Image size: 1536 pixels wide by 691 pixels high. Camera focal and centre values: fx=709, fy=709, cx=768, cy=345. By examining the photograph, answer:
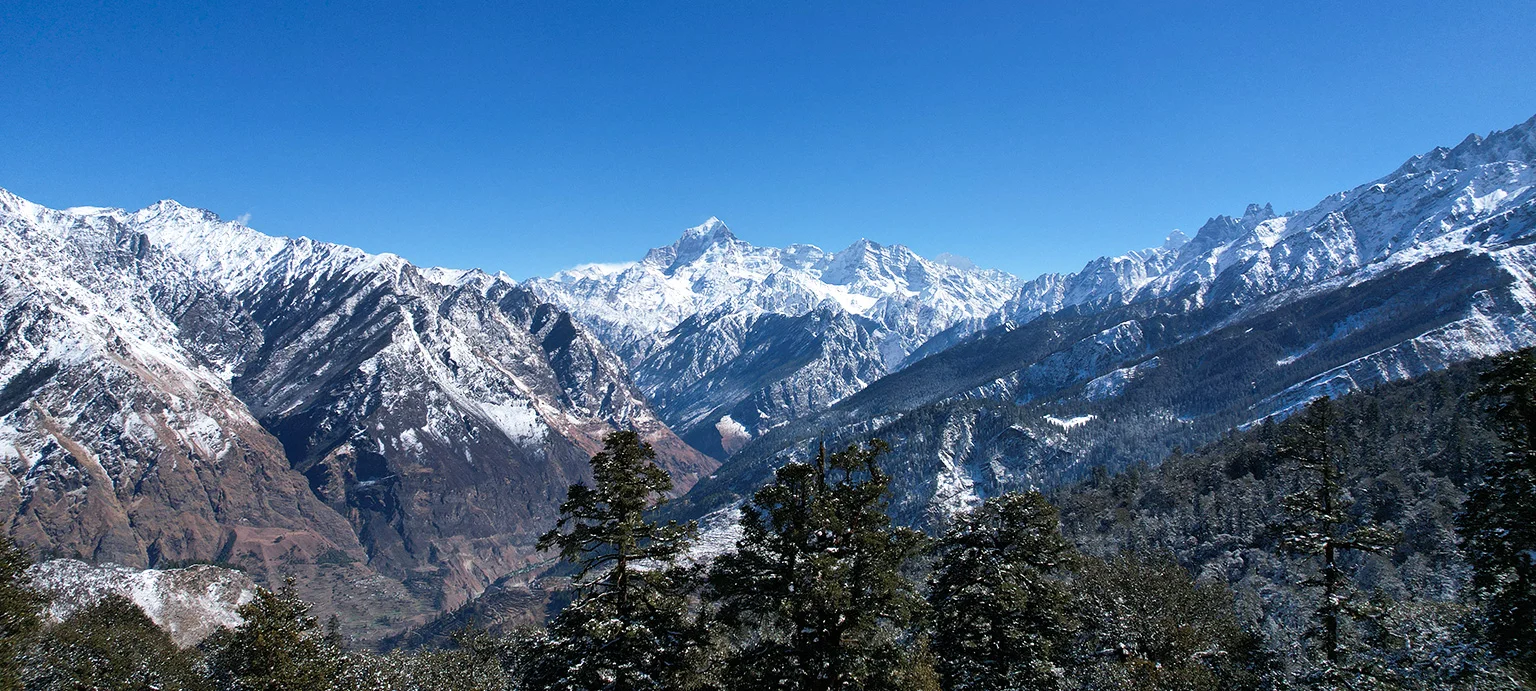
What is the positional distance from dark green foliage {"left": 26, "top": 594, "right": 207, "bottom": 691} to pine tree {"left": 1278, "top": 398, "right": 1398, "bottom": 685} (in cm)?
8661

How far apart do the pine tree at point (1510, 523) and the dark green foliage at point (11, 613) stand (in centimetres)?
7392

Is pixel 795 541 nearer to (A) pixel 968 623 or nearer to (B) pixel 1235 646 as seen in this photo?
(A) pixel 968 623

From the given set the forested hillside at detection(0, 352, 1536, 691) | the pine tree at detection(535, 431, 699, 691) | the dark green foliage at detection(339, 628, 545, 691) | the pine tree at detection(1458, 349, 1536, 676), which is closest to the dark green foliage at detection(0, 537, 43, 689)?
the forested hillside at detection(0, 352, 1536, 691)

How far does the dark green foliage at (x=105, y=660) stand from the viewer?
63.2 m

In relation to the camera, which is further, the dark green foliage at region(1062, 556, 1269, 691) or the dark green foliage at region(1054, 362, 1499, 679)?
the dark green foliage at region(1054, 362, 1499, 679)

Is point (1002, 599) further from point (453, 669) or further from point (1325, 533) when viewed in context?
point (453, 669)

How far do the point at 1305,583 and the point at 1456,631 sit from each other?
500 centimetres

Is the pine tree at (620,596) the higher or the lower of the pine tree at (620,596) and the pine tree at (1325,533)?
the higher

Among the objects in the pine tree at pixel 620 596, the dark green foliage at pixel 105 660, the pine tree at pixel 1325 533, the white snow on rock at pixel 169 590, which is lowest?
the pine tree at pixel 1325 533

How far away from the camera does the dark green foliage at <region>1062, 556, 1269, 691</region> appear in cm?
3431

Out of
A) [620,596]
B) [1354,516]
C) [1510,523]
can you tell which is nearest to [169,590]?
[620,596]

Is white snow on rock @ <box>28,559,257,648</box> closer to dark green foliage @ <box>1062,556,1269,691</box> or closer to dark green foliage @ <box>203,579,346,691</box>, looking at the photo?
dark green foliage @ <box>203,579,346,691</box>

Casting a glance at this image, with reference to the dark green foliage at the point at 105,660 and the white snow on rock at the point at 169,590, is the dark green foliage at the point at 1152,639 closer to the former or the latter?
the dark green foliage at the point at 105,660

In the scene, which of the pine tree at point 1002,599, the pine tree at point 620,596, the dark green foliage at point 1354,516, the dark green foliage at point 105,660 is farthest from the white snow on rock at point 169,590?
the dark green foliage at point 1354,516
